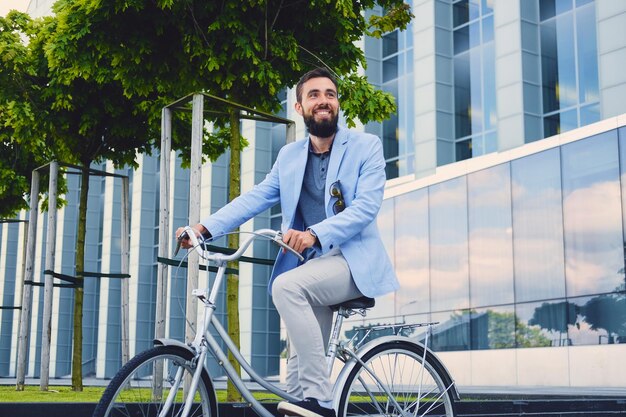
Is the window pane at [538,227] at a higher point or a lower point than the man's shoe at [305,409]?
higher

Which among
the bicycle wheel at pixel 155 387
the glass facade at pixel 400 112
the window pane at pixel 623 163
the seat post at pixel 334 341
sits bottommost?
the bicycle wheel at pixel 155 387

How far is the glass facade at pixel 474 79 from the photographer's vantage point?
24.5 m

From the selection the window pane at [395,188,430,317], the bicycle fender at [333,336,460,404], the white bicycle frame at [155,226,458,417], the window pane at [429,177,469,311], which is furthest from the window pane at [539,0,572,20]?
the white bicycle frame at [155,226,458,417]

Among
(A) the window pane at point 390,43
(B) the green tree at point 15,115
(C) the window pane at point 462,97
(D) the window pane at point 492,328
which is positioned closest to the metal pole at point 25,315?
(B) the green tree at point 15,115

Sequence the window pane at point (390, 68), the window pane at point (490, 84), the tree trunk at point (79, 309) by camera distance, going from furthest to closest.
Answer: the window pane at point (390, 68) < the window pane at point (490, 84) < the tree trunk at point (79, 309)

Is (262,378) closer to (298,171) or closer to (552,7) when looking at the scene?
(298,171)

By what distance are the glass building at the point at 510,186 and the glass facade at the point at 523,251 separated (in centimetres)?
4

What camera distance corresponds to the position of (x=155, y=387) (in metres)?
3.63

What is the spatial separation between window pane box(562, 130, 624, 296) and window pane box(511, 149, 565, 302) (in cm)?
31

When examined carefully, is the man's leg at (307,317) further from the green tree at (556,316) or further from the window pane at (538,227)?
the window pane at (538,227)

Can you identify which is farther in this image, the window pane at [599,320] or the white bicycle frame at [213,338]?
the window pane at [599,320]

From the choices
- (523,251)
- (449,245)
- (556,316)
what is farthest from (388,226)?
(556,316)

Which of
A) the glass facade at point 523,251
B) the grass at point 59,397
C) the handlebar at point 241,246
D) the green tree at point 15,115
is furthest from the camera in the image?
the glass facade at point 523,251

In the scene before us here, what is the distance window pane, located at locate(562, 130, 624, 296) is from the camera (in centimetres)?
2080
